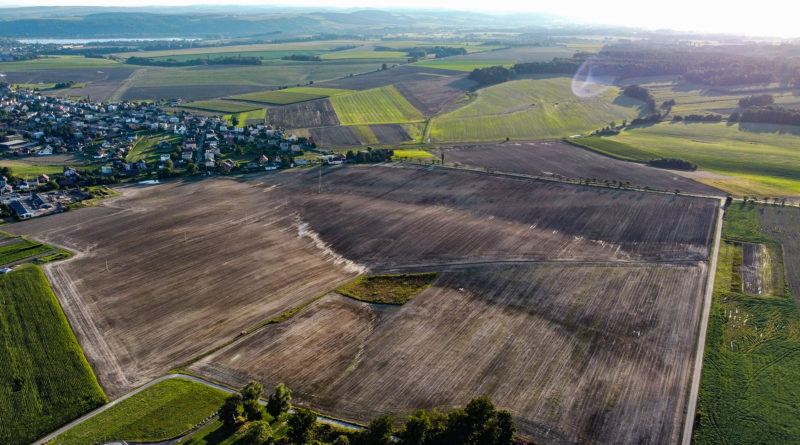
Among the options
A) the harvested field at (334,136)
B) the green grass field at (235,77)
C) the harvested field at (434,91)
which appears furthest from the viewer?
the green grass field at (235,77)

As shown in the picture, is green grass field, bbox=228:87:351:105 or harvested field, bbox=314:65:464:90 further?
harvested field, bbox=314:65:464:90

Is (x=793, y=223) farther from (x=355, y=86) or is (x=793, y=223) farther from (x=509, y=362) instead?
(x=355, y=86)

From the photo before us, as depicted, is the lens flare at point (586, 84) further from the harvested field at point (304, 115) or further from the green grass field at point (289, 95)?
the harvested field at point (304, 115)

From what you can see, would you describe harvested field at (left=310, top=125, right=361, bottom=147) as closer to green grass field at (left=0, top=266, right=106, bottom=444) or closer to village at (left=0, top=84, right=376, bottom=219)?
village at (left=0, top=84, right=376, bottom=219)

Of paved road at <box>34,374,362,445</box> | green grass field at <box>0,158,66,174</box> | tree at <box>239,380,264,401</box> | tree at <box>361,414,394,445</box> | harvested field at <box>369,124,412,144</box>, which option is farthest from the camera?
harvested field at <box>369,124,412,144</box>

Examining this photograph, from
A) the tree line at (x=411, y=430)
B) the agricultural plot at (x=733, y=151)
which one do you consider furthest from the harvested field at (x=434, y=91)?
the tree line at (x=411, y=430)

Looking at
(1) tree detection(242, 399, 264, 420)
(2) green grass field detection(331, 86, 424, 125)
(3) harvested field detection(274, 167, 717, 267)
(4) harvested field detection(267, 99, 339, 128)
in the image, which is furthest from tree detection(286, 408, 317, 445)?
(2) green grass field detection(331, 86, 424, 125)

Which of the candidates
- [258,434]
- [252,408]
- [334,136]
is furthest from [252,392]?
[334,136]
